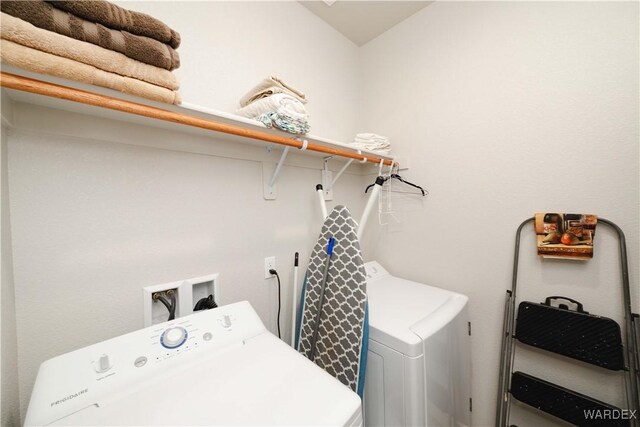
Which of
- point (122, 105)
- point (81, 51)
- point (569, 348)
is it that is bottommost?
point (569, 348)

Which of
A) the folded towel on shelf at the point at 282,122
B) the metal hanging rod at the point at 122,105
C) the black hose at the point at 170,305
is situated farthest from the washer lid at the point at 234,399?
the folded towel on shelf at the point at 282,122

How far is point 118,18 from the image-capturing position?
0.64 meters

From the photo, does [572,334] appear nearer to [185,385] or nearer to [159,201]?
[185,385]

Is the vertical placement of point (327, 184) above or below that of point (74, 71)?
below

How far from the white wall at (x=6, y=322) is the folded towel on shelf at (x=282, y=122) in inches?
30.1

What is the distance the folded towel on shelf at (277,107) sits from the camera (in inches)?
39.4

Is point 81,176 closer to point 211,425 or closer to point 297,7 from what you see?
point 211,425

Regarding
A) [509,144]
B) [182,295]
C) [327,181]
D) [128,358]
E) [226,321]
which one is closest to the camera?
[128,358]

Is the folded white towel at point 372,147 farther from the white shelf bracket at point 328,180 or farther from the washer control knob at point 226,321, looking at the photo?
the washer control knob at point 226,321

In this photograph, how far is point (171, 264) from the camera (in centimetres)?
97

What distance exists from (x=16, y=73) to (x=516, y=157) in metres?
1.88

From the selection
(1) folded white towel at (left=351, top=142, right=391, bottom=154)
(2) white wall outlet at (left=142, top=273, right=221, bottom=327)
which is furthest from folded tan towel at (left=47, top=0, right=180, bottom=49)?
(1) folded white towel at (left=351, top=142, right=391, bottom=154)

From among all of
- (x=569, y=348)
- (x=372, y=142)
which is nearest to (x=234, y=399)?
(x=569, y=348)

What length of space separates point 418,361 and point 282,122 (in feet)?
3.64
